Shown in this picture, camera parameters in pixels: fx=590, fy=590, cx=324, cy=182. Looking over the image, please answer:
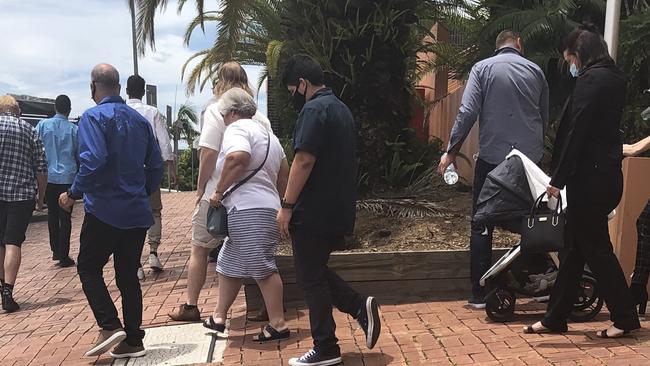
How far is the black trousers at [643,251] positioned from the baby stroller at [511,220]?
0.30 m

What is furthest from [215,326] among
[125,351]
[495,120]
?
[495,120]

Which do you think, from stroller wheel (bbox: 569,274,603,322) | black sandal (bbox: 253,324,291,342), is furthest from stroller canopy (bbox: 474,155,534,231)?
black sandal (bbox: 253,324,291,342)

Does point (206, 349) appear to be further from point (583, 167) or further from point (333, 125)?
point (583, 167)

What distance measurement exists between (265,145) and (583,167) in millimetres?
2001

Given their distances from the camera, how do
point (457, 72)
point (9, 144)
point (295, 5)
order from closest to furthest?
1. point (9, 144)
2. point (295, 5)
3. point (457, 72)

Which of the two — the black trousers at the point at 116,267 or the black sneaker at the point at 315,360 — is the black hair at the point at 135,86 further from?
the black sneaker at the point at 315,360

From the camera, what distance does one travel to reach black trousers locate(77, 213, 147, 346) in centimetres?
377

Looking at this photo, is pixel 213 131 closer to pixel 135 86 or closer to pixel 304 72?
pixel 304 72

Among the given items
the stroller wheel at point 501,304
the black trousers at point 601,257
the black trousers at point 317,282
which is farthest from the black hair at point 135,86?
the black trousers at point 601,257

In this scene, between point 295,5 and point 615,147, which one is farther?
point 295,5

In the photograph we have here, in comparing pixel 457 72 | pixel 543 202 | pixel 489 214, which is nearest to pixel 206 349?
pixel 489 214

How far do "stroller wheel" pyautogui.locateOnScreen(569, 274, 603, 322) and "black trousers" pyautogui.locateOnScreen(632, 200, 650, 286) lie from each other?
0.29m

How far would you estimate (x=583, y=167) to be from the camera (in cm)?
347

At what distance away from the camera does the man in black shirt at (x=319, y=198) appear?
10.8 feet
